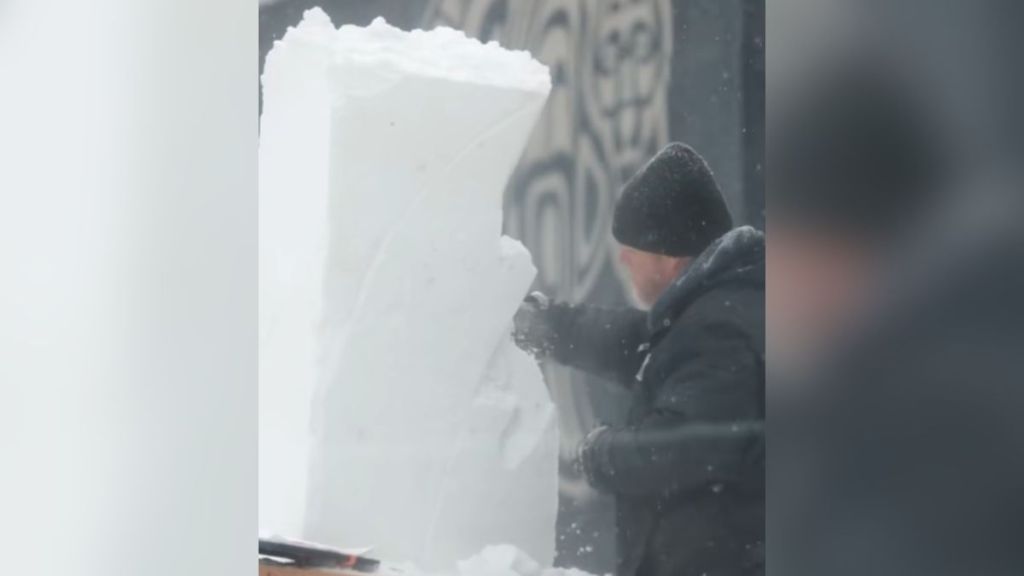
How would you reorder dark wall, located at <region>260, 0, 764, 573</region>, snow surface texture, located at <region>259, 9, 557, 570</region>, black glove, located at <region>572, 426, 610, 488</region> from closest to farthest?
1. dark wall, located at <region>260, 0, 764, 573</region>
2. black glove, located at <region>572, 426, 610, 488</region>
3. snow surface texture, located at <region>259, 9, 557, 570</region>

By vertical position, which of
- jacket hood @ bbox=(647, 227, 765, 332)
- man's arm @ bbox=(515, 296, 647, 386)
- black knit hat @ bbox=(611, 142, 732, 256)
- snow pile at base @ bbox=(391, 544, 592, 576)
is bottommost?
snow pile at base @ bbox=(391, 544, 592, 576)

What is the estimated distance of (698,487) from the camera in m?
1.96

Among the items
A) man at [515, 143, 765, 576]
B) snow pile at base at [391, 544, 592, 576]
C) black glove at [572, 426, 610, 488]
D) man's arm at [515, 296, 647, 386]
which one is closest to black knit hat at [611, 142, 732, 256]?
man at [515, 143, 765, 576]

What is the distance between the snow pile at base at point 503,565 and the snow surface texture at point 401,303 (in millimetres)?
18

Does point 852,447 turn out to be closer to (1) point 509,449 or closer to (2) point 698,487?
(2) point 698,487

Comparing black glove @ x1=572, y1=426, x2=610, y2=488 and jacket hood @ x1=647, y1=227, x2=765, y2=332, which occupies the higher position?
jacket hood @ x1=647, y1=227, x2=765, y2=332

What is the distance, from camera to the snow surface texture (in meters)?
2.13

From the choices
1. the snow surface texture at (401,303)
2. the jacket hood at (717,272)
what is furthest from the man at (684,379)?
the snow surface texture at (401,303)

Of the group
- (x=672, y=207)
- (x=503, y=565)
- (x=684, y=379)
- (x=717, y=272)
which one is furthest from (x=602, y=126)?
(x=503, y=565)

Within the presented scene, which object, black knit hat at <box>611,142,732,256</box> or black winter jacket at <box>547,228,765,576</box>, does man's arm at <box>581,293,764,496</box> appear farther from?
black knit hat at <box>611,142,732,256</box>

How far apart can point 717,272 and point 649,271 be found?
102 millimetres

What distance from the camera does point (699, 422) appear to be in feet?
6.42

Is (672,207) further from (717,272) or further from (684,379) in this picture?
(684,379)

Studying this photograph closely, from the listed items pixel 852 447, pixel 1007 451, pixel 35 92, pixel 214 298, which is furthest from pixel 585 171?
pixel 35 92
